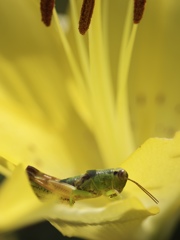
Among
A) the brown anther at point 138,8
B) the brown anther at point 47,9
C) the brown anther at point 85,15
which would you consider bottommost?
the brown anther at point 138,8

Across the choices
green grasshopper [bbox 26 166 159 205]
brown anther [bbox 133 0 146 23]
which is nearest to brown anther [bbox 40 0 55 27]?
brown anther [bbox 133 0 146 23]

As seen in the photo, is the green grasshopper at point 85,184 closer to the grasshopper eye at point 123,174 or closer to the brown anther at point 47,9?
the grasshopper eye at point 123,174

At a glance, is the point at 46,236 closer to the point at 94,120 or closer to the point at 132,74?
the point at 94,120

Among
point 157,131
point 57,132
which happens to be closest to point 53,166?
point 57,132

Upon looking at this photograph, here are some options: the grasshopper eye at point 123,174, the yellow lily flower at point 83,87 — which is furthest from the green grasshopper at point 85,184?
the yellow lily flower at point 83,87

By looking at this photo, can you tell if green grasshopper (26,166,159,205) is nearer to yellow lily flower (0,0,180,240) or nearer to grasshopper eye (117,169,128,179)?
grasshopper eye (117,169,128,179)
